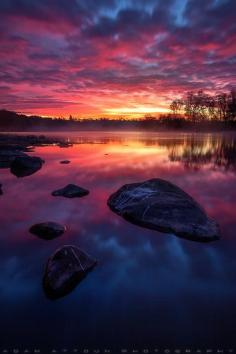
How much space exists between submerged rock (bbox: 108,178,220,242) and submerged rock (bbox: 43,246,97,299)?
2354mm

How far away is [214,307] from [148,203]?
3351mm

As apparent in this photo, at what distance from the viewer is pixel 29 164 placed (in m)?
15.0

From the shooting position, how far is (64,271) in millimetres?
3633

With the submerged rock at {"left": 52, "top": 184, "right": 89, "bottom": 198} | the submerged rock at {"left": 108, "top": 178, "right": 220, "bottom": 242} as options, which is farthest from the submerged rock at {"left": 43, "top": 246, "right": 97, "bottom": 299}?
the submerged rock at {"left": 52, "top": 184, "right": 89, "bottom": 198}

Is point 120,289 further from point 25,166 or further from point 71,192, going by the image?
point 25,166

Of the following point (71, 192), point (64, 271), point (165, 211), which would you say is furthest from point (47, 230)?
point (71, 192)

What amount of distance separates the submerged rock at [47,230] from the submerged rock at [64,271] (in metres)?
1.46

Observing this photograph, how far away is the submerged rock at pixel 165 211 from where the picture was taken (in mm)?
5359

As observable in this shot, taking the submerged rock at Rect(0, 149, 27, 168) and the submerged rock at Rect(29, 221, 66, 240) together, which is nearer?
the submerged rock at Rect(29, 221, 66, 240)

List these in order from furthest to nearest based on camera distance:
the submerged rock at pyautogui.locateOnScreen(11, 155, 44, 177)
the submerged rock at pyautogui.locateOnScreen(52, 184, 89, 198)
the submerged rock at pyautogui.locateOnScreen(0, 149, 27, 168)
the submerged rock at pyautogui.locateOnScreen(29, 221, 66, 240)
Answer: the submerged rock at pyautogui.locateOnScreen(0, 149, 27, 168) < the submerged rock at pyautogui.locateOnScreen(11, 155, 44, 177) < the submerged rock at pyautogui.locateOnScreen(52, 184, 89, 198) < the submerged rock at pyautogui.locateOnScreen(29, 221, 66, 240)

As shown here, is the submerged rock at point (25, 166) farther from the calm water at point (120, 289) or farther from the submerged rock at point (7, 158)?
the calm water at point (120, 289)

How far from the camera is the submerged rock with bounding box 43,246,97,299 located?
3.47 meters

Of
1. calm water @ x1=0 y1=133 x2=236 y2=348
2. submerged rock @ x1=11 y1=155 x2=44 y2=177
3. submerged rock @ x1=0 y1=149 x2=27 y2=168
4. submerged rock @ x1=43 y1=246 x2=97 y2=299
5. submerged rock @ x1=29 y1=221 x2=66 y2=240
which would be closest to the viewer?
calm water @ x1=0 y1=133 x2=236 y2=348

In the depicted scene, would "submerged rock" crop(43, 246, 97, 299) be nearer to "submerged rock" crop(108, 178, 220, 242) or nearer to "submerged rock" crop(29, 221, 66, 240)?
"submerged rock" crop(29, 221, 66, 240)
